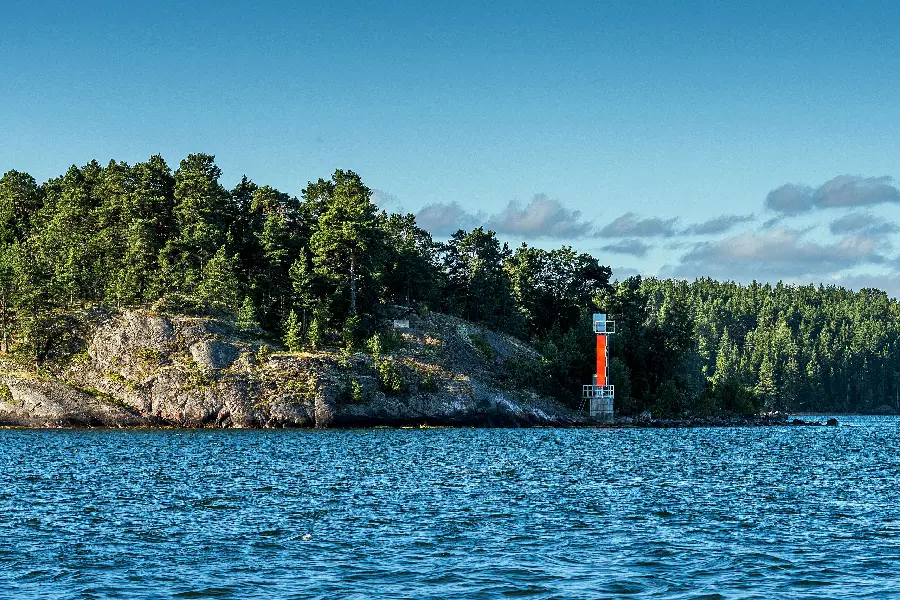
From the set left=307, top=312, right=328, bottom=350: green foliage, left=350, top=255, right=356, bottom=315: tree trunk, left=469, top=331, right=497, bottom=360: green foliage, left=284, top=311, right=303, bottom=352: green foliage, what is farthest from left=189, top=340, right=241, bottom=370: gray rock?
left=469, top=331, right=497, bottom=360: green foliage

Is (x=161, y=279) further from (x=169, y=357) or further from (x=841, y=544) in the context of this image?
(x=841, y=544)

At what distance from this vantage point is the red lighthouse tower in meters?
138

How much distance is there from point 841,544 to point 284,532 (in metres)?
22.1

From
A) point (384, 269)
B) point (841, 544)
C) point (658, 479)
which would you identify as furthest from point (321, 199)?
point (841, 544)

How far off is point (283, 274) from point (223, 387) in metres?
28.4

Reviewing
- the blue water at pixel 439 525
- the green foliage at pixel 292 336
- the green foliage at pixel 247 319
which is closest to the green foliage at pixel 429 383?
the green foliage at pixel 292 336

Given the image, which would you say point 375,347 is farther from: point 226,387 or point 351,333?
point 226,387

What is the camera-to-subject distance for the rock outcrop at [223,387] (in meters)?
116

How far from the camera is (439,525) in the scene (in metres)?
42.2

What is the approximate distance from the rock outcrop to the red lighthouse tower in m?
11.2

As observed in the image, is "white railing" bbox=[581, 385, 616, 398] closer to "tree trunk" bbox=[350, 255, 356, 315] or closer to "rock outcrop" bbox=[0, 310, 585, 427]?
"rock outcrop" bbox=[0, 310, 585, 427]

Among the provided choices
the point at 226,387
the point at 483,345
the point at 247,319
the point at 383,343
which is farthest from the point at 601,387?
the point at 226,387

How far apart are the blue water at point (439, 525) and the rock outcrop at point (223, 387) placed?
36.3 meters

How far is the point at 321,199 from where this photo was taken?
5965 inches
